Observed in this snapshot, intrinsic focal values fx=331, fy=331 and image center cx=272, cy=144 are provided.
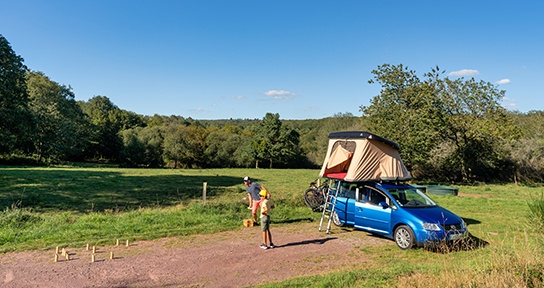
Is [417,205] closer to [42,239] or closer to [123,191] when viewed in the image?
[42,239]

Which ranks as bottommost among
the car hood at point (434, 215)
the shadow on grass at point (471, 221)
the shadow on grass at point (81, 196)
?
the shadow on grass at point (81, 196)

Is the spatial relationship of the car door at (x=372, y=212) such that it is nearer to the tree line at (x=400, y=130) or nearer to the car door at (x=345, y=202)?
the car door at (x=345, y=202)

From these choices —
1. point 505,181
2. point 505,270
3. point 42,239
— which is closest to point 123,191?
point 42,239

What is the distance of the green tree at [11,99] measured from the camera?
805 inches

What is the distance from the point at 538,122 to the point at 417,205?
39.4 meters

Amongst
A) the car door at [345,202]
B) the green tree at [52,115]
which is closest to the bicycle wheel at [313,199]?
the car door at [345,202]

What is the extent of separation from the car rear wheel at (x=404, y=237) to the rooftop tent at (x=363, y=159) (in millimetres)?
2240

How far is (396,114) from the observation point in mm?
28641

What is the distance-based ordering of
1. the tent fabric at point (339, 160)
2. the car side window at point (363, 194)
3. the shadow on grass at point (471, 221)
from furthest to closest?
1. the tent fabric at point (339, 160)
2. the shadow on grass at point (471, 221)
3. the car side window at point (363, 194)

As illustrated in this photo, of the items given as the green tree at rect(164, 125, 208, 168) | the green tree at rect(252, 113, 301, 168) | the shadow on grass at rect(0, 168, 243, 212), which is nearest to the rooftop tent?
the shadow on grass at rect(0, 168, 243, 212)

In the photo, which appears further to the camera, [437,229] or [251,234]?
[251,234]

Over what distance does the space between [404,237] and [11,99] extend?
23857 mm

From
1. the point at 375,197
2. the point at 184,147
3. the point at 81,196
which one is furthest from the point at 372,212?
the point at 184,147

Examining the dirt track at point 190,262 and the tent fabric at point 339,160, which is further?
the tent fabric at point 339,160
